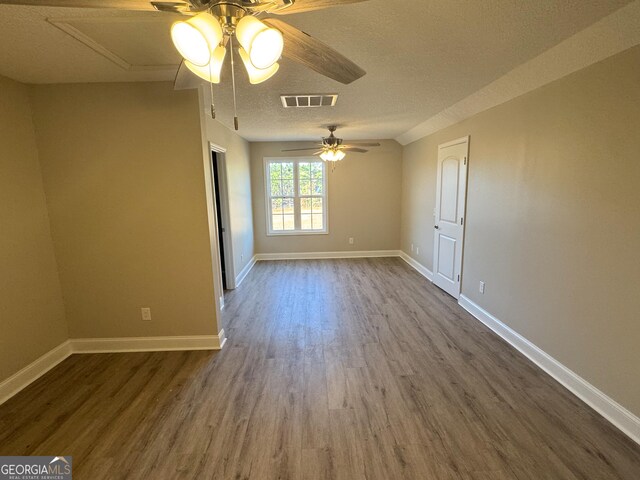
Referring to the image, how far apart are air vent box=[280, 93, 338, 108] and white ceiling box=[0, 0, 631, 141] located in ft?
0.34

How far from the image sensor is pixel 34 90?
244 cm

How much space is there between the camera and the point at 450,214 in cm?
413

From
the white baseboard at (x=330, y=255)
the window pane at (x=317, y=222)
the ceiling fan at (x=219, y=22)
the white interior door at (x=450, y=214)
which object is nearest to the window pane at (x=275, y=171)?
the window pane at (x=317, y=222)

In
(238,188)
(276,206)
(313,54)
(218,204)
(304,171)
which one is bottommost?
(276,206)

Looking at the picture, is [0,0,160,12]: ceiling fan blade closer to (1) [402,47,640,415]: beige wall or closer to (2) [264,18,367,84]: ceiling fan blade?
(2) [264,18,367,84]: ceiling fan blade

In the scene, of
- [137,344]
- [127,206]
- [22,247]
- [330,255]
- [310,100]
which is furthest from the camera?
[330,255]

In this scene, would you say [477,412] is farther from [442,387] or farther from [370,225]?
[370,225]

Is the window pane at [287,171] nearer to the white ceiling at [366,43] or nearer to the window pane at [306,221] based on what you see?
the window pane at [306,221]

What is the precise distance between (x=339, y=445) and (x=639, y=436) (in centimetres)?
176

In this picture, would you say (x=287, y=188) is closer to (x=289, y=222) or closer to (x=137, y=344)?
(x=289, y=222)

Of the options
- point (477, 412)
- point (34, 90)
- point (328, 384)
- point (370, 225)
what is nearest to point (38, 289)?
point (34, 90)

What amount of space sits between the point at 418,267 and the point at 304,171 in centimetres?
292

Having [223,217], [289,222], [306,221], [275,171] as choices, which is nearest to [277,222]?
[289,222]

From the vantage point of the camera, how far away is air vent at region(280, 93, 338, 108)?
9.55ft
